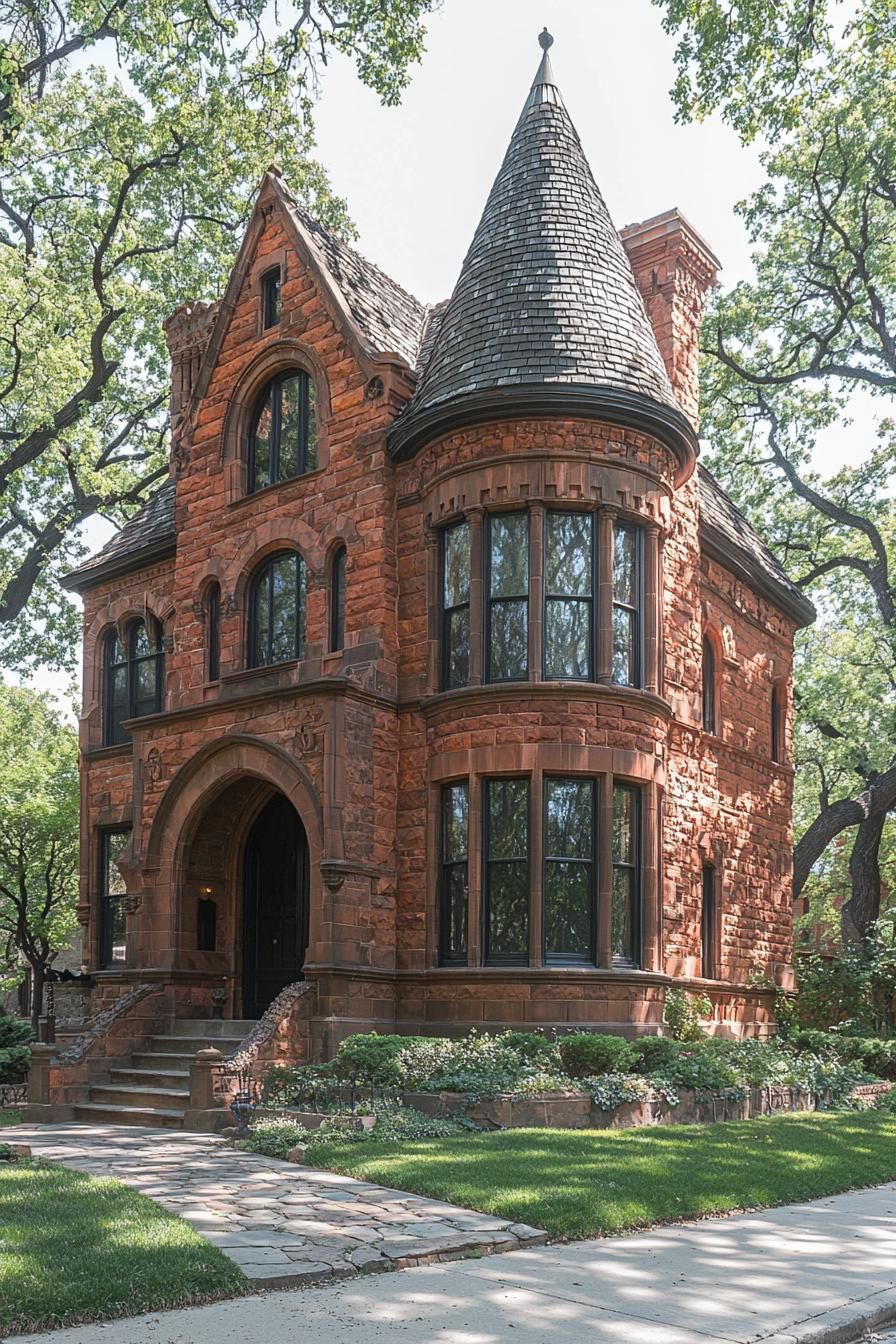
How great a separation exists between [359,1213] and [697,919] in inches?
442

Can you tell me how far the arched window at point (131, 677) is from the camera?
23.0 m

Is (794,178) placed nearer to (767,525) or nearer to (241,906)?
(767,525)

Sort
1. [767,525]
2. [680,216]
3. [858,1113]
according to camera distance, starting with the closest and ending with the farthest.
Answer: [858,1113]
[680,216]
[767,525]

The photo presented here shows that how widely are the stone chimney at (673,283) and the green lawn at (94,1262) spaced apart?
52.0 ft

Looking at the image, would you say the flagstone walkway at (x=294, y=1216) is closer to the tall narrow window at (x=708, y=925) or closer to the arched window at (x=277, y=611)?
the arched window at (x=277, y=611)

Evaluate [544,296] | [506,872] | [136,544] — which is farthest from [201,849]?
[544,296]

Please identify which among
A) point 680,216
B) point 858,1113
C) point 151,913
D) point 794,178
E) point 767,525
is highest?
point 794,178

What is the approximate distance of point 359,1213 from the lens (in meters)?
9.15

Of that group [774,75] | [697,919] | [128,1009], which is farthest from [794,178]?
[128,1009]

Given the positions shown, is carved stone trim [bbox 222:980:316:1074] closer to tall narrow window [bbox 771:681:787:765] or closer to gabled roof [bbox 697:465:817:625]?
gabled roof [bbox 697:465:817:625]

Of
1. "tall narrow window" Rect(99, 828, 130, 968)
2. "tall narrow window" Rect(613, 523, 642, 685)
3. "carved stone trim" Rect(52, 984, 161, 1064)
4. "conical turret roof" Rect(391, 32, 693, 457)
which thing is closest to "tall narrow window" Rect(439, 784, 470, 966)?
"tall narrow window" Rect(613, 523, 642, 685)

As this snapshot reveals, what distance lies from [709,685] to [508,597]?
5.84 meters

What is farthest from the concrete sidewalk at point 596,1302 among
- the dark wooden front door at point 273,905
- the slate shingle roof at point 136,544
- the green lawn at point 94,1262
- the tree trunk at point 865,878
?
the tree trunk at point 865,878

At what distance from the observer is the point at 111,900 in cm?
2236
